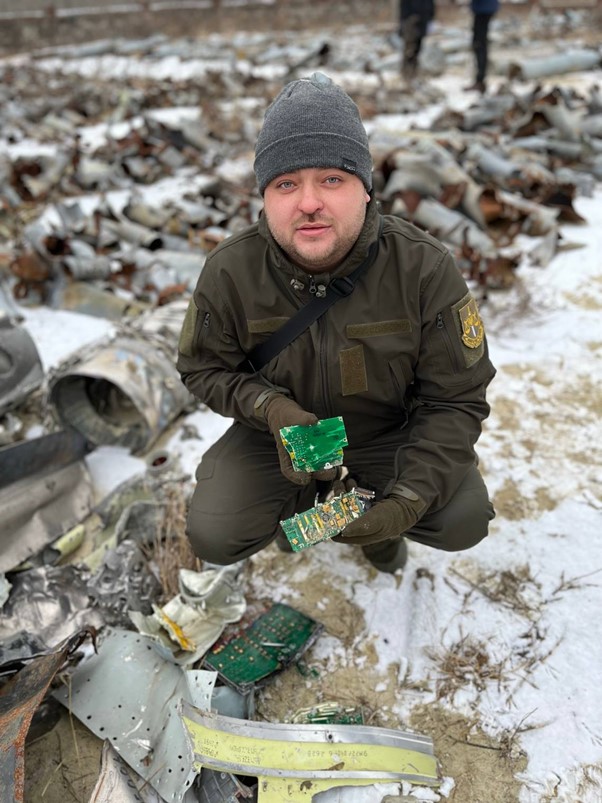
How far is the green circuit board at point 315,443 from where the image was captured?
1.82 metres

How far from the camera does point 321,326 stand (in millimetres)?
1974

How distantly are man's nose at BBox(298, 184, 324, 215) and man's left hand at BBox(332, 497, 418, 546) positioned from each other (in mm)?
904

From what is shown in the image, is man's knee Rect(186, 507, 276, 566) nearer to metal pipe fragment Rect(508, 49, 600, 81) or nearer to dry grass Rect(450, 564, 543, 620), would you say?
dry grass Rect(450, 564, 543, 620)

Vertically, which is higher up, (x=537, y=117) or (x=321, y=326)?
(x=321, y=326)

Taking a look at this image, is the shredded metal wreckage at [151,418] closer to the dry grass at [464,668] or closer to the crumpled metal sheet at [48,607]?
the crumpled metal sheet at [48,607]

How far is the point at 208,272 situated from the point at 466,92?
8.97 metres

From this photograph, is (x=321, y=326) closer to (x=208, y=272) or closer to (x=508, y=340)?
(x=208, y=272)

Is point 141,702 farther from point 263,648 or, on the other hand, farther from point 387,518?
point 387,518

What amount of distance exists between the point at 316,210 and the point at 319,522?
92 cm

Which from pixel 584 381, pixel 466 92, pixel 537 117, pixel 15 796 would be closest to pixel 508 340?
pixel 584 381

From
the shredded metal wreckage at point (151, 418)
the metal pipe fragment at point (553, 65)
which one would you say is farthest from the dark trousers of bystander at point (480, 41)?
the shredded metal wreckage at point (151, 418)

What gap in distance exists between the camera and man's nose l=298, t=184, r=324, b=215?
1748 millimetres

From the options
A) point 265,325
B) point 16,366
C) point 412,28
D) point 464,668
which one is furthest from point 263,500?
point 412,28

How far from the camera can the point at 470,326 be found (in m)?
1.91
